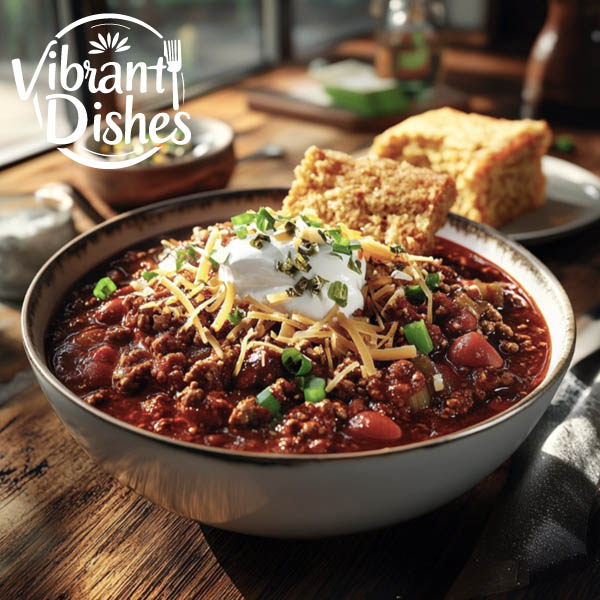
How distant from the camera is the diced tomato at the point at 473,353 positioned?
1.84 m

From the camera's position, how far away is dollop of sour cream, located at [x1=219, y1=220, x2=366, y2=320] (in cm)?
186

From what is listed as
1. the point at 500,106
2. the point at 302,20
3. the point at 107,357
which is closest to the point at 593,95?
the point at 500,106

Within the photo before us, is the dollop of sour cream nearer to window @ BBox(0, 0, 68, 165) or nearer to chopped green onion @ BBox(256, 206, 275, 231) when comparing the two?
chopped green onion @ BBox(256, 206, 275, 231)

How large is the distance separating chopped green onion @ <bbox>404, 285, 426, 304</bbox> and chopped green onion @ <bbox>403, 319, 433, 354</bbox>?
0.58 feet

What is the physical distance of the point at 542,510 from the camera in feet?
5.51

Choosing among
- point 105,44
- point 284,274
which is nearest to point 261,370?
point 284,274

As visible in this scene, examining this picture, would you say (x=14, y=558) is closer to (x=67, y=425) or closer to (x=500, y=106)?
(x=67, y=425)

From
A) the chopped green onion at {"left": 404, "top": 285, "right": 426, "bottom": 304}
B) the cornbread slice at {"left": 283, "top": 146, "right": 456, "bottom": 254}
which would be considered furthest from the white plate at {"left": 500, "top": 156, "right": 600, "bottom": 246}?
the chopped green onion at {"left": 404, "top": 285, "right": 426, "bottom": 304}

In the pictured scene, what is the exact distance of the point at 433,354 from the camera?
189 centimetres

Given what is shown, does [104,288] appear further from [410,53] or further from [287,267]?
[410,53]

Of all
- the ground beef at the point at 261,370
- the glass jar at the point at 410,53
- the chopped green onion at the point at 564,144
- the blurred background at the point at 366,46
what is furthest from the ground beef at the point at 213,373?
the glass jar at the point at 410,53

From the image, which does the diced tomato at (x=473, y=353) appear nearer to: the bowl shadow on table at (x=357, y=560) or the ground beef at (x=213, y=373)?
the bowl shadow on table at (x=357, y=560)

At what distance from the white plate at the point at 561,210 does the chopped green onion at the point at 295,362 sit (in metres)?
1.43

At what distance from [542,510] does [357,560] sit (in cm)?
44
